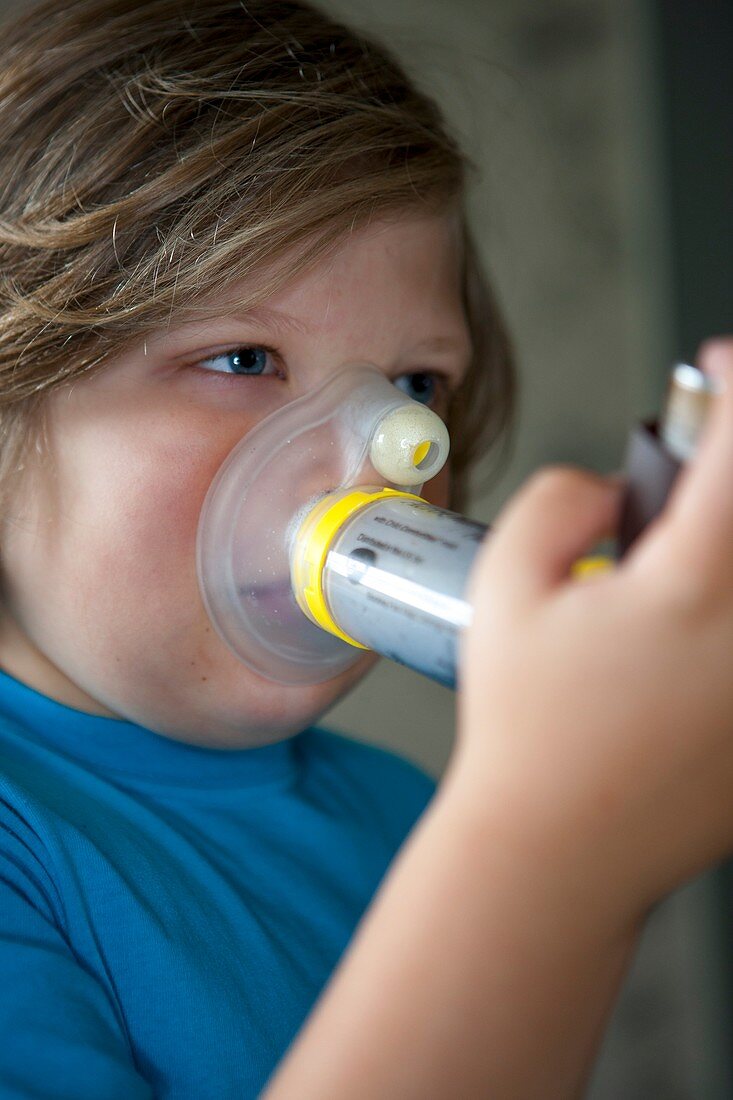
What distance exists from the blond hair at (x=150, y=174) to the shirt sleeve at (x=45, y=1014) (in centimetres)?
28

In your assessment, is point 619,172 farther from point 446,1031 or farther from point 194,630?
point 446,1031

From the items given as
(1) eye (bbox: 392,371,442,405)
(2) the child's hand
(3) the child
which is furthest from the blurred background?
(2) the child's hand

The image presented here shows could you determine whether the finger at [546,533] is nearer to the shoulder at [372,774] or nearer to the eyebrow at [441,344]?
the eyebrow at [441,344]

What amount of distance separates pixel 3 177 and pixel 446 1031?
2.00 ft

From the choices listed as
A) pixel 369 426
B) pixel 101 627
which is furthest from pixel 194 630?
pixel 369 426

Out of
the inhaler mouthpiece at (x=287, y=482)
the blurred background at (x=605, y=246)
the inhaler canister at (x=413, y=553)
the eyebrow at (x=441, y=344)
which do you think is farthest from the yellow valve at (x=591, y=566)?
the blurred background at (x=605, y=246)

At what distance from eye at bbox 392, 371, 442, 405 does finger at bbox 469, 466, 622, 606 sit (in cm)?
39

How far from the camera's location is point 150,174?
2.39 ft

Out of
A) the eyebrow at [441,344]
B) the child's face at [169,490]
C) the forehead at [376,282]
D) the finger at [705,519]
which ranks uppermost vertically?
the finger at [705,519]

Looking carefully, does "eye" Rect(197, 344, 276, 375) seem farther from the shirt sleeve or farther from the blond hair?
the shirt sleeve

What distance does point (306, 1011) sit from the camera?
708 millimetres

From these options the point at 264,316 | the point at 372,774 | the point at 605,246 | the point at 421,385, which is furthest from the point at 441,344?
the point at 605,246

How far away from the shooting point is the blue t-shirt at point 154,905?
56cm

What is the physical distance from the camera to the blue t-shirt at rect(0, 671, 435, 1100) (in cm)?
→ 56
